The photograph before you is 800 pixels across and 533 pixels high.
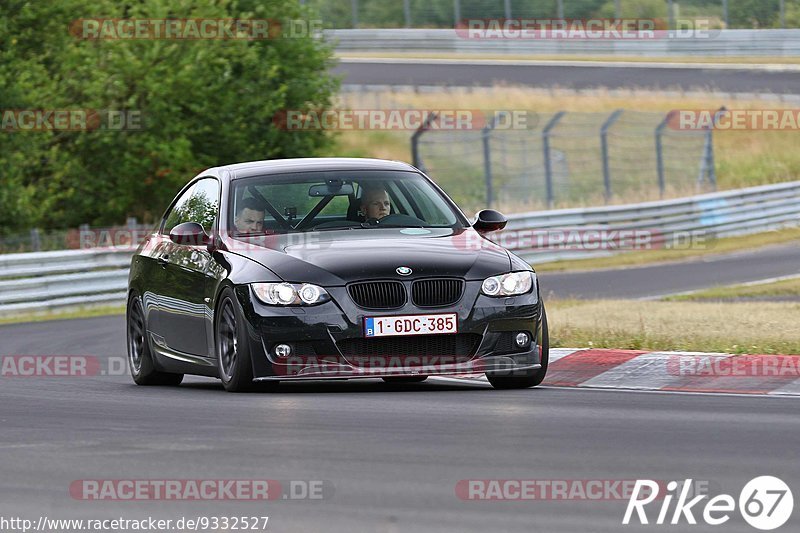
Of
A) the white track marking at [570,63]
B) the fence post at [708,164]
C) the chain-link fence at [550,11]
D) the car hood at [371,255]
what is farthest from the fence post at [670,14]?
the car hood at [371,255]

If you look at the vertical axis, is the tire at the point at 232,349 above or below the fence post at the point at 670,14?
above

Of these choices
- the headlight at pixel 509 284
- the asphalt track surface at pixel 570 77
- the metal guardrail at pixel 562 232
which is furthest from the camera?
the asphalt track surface at pixel 570 77

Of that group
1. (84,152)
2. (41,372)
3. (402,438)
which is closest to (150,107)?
(84,152)

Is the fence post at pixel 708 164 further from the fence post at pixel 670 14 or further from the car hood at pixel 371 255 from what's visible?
the car hood at pixel 371 255

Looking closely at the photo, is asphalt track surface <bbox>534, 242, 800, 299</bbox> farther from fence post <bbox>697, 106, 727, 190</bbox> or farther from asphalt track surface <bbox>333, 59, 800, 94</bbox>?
asphalt track surface <bbox>333, 59, 800, 94</bbox>

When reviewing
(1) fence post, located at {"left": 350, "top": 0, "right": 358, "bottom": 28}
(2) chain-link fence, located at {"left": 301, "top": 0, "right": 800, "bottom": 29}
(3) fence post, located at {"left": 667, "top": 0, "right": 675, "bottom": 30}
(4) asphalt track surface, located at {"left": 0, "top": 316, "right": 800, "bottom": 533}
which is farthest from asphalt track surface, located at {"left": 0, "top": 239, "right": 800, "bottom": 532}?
(1) fence post, located at {"left": 350, "top": 0, "right": 358, "bottom": 28}

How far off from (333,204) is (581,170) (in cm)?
2458

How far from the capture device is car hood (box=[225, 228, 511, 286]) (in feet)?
32.3

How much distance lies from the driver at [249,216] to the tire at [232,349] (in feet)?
2.08

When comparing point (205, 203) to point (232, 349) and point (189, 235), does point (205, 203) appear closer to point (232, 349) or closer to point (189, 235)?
point (189, 235)

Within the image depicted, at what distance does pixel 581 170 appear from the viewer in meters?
35.0

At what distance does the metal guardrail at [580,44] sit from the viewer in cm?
4766

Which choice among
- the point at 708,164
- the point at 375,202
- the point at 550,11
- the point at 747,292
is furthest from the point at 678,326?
the point at 550,11

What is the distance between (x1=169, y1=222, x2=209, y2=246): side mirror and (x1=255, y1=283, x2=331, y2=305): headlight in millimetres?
1166
